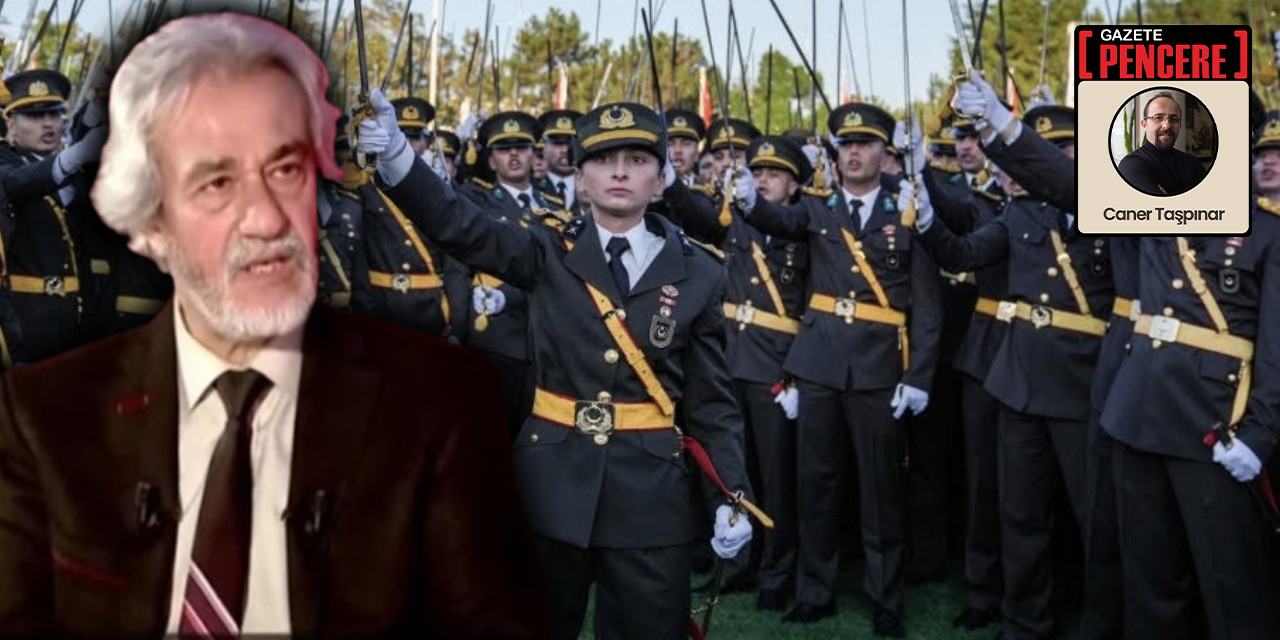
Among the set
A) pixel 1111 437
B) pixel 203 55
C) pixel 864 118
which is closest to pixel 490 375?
pixel 203 55

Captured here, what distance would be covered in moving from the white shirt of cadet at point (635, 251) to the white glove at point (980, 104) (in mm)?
1416

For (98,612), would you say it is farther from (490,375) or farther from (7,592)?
(490,375)

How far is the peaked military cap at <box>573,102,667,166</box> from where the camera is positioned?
4.35 meters

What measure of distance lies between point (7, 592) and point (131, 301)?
0.54 metres

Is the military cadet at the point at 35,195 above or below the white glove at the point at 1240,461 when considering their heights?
above

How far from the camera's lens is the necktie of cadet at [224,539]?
1913mm

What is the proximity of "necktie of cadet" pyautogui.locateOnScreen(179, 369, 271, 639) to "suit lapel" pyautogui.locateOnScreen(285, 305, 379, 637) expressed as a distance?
6 cm

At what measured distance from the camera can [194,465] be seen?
1.94 m

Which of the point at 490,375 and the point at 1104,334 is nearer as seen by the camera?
the point at 490,375

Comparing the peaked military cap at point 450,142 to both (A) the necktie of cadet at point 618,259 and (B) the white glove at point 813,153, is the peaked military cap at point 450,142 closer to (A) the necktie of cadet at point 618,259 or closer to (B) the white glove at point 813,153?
(B) the white glove at point 813,153

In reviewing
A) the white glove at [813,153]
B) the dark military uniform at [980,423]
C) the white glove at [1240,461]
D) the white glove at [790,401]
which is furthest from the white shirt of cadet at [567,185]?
the white glove at [1240,461]

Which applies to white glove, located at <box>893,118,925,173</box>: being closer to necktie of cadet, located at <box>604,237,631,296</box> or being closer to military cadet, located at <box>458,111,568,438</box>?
military cadet, located at <box>458,111,568,438</box>

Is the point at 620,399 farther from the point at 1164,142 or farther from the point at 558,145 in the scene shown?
the point at 558,145

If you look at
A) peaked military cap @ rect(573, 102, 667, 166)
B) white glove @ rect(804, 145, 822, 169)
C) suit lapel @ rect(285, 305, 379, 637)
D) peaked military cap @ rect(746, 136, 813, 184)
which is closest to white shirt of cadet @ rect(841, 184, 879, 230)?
peaked military cap @ rect(746, 136, 813, 184)
